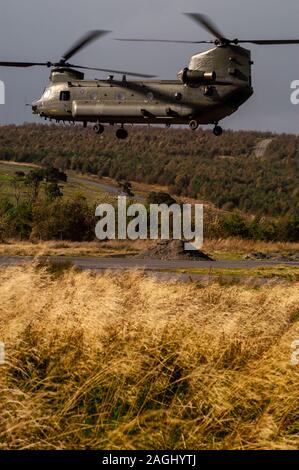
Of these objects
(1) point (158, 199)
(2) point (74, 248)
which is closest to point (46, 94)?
(2) point (74, 248)

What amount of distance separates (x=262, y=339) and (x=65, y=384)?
4.06 meters

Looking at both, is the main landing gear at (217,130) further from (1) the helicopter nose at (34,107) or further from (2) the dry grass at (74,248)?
(2) the dry grass at (74,248)

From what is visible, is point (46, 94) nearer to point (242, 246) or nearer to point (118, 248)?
point (118, 248)

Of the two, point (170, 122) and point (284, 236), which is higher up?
point (170, 122)

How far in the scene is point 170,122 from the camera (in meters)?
27.7

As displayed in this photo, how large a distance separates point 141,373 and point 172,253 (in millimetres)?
32157

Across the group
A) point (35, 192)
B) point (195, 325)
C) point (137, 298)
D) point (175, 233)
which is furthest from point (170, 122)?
point (35, 192)

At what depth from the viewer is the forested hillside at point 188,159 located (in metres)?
108

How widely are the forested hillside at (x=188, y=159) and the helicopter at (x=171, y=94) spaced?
68154mm

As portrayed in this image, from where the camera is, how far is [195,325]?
14180 mm
